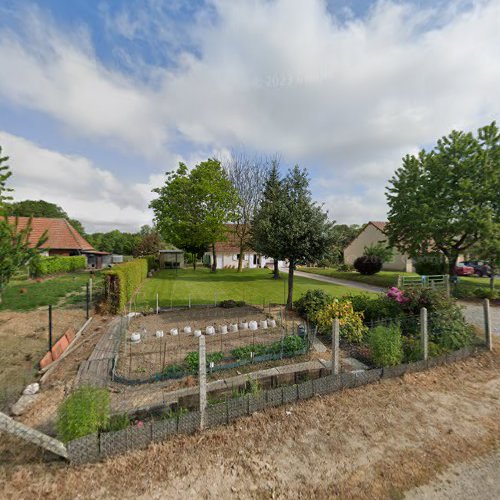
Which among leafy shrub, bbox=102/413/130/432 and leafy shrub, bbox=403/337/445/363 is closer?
leafy shrub, bbox=102/413/130/432

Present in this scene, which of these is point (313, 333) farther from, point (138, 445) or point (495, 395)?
point (138, 445)

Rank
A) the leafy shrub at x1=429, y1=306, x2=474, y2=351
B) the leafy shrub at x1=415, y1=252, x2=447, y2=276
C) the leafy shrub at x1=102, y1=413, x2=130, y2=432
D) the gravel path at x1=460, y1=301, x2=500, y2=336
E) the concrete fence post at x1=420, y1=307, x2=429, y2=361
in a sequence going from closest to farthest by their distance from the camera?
the leafy shrub at x1=102, y1=413, x2=130, y2=432 < the concrete fence post at x1=420, y1=307, x2=429, y2=361 < the leafy shrub at x1=429, y1=306, x2=474, y2=351 < the gravel path at x1=460, y1=301, x2=500, y2=336 < the leafy shrub at x1=415, y1=252, x2=447, y2=276

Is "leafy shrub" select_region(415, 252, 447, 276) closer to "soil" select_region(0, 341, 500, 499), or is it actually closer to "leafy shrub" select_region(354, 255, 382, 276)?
"leafy shrub" select_region(354, 255, 382, 276)

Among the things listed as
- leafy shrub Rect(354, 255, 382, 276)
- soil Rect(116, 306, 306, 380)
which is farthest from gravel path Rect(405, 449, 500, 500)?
leafy shrub Rect(354, 255, 382, 276)

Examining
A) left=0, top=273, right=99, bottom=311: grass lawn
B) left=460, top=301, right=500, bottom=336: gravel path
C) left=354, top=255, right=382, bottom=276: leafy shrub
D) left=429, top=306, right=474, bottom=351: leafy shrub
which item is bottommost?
left=0, top=273, right=99, bottom=311: grass lawn

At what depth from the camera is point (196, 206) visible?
26.8 meters

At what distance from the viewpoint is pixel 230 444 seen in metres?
3.74

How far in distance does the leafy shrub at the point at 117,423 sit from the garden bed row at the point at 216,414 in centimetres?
20

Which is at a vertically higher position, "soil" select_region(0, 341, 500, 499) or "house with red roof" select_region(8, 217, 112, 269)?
"house with red roof" select_region(8, 217, 112, 269)

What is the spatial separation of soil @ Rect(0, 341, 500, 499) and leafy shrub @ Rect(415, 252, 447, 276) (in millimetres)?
17806

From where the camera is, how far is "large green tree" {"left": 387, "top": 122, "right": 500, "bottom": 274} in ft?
53.3

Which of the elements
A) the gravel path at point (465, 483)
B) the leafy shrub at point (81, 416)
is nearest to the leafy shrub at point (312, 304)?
the gravel path at point (465, 483)

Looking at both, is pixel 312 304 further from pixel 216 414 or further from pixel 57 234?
pixel 57 234

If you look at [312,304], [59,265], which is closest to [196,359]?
[312,304]
